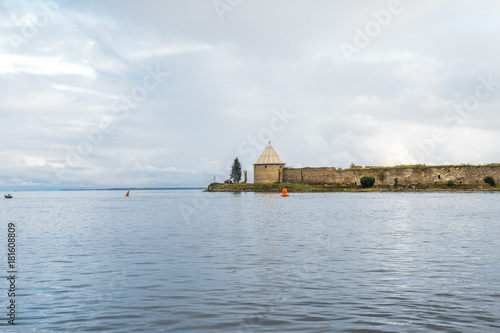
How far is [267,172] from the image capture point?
81438 mm

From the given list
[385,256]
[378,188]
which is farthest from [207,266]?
Answer: [378,188]

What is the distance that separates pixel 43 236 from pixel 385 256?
590 inches

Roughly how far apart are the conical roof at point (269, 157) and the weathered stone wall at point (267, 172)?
596mm

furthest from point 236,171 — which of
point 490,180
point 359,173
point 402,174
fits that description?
point 490,180

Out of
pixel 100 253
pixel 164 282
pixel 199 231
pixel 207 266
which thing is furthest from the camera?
pixel 199 231

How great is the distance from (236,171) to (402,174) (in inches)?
1315

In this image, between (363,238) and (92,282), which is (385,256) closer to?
(363,238)

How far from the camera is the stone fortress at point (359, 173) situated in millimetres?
73562

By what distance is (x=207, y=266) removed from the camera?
11602 millimetres

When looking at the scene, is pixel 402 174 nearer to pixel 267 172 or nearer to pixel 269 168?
pixel 269 168

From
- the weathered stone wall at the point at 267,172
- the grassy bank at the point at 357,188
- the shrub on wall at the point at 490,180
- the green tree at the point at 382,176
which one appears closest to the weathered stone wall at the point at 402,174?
the green tree at the point at 382,176

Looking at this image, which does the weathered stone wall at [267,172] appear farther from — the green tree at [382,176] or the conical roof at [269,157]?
the green tree at [382,176]

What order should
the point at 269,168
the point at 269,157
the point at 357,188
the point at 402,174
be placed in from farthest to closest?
the point at 269,157 → the point at 269,168 → the point at 402,174 → the point at 357,188

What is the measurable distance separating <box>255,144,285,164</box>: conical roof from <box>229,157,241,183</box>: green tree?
32.9 feet
